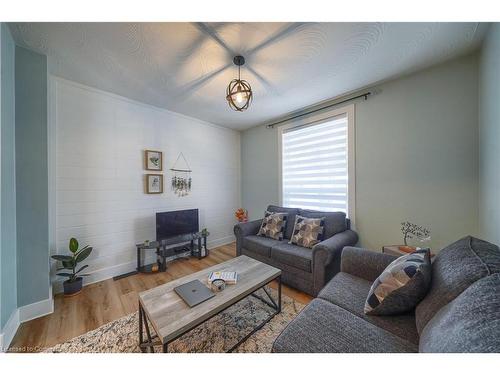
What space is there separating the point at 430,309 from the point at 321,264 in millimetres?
968

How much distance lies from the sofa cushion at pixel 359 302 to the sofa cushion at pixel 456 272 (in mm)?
84

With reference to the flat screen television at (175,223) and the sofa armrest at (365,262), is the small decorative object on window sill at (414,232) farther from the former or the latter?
the flat screen television at (175,223)

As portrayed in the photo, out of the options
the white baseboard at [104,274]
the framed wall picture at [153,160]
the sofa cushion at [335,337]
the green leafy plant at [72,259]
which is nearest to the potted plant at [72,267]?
the green leafy plant at [72,259]

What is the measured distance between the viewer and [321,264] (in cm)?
180

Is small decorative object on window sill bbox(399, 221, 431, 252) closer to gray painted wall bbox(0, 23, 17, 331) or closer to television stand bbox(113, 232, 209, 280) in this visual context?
television stand bbox(113, 232, 209, 280)

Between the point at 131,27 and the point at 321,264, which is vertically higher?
the point at 131,27

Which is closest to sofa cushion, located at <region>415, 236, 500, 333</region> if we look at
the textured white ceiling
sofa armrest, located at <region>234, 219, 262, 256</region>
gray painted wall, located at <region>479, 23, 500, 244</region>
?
gray painted wall, located at <region>479, 23, 500, 244</region>

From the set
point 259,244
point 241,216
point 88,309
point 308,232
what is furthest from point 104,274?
point 308,232

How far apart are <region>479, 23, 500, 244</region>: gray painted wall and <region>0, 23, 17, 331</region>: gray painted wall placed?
11.9 ft

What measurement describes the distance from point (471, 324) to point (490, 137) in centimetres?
167

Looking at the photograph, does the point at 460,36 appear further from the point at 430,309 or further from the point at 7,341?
the point at 7,341

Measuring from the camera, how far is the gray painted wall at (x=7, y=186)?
1.35 meters

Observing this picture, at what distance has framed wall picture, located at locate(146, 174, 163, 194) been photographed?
8.90ft
